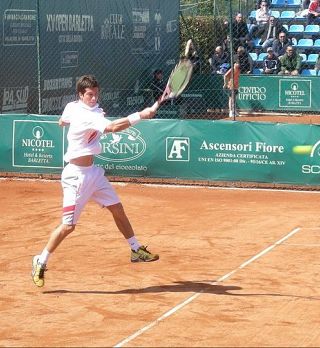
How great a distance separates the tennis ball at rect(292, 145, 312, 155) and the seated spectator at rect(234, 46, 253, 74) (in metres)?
11.7

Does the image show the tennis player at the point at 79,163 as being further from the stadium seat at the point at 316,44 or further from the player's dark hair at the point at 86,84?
the stadium seat at the point at 316,44

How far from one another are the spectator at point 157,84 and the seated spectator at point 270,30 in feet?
14.8

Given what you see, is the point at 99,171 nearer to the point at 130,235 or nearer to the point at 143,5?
the point at 130,235

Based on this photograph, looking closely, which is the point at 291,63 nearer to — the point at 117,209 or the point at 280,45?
the point at 280,45

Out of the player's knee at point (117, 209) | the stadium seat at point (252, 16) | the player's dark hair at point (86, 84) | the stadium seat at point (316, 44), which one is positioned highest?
the stadium seat at point (252, 16)

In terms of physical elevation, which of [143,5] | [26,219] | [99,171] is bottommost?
[26,219]

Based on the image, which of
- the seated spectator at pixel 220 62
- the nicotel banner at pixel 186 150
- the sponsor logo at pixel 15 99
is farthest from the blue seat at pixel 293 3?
the nicotel banner at pixel 186 150

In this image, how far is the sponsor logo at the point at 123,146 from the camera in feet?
57.0

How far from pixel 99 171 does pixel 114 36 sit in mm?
16647

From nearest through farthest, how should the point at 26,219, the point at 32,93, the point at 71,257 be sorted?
the point at 71,257 < the point at 26,219 < the point at 32,93

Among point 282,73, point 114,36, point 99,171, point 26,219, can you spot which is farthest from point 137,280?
point 282,73

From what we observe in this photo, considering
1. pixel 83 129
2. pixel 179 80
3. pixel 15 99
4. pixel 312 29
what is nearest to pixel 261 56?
pixel 312 29

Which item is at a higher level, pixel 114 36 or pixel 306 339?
pixel 114 36

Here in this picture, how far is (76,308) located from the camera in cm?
930
